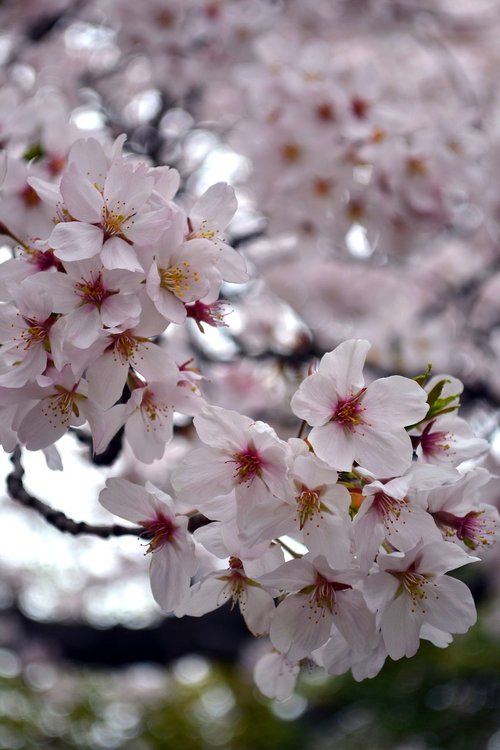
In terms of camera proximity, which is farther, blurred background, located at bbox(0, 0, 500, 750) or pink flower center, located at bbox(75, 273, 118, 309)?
blurred background, located at bbox(0, 0, 500, 750)

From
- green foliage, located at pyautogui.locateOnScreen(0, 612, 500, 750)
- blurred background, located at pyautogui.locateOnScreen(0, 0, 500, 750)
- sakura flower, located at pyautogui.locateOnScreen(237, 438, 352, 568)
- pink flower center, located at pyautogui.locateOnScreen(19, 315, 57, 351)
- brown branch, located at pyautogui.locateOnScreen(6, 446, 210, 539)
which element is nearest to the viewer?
sakura flower, located at pyautogui.locateOnScreen(237, 438, 352, 568)

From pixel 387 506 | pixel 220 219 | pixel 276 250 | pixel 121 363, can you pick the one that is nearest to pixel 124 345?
pixel 121 363

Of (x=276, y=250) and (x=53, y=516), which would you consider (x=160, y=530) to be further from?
(x=276, y=250)

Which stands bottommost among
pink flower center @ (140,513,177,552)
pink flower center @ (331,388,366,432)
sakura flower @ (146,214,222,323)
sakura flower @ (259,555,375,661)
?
sakura flower @ (259,555,375,661)

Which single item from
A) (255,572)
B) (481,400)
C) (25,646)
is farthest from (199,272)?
(25,646)

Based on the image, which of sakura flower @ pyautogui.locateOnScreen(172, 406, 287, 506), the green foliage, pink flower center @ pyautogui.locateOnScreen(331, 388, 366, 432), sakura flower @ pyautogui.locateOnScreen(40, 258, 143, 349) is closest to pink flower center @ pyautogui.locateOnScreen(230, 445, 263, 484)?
sakura flower @ pyautogui.locateOnScreen(172, 406, 287, 506)

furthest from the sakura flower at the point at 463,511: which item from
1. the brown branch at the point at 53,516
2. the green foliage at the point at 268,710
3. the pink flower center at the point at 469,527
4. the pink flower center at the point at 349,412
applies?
the green foliage at the point at 268,710

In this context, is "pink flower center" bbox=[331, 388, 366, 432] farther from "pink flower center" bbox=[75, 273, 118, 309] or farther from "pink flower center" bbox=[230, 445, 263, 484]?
"pink flower center" bbox=[75, 273, 118, 309]

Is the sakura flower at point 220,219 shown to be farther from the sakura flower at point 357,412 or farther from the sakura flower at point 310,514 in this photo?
the sakura flower at point 310,514
